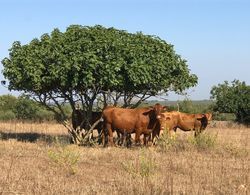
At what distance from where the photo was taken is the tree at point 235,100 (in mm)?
36312

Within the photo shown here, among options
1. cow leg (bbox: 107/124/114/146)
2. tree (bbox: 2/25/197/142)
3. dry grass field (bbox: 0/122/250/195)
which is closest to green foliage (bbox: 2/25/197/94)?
tree (bbox: 2/25/197/142)

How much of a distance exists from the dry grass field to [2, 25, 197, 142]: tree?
257 cm

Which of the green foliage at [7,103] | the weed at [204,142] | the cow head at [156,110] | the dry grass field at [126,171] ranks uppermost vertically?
the green foliage at [7,103]

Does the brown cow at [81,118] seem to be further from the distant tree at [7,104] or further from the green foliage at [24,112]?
the distant tree at [7,104]

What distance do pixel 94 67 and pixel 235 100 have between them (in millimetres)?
23519

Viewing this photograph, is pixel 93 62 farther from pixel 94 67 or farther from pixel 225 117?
pixel 225 117

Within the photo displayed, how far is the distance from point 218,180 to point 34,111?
1264 inches

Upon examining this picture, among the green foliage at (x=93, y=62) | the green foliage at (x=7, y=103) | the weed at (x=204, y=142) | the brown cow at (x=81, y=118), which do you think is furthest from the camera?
the green foliage at (x=7, y=103)

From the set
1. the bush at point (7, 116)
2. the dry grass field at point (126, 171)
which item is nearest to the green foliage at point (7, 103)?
the bush at point (7, 116)

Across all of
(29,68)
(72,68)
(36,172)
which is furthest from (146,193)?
(29,68)

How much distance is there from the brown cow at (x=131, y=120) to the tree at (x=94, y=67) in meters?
0.81

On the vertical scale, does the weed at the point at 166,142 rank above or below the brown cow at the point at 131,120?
below

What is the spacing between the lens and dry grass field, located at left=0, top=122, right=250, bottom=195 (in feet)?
27.0

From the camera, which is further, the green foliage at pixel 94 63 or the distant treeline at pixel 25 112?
the distant treeline at pixel 25 112
